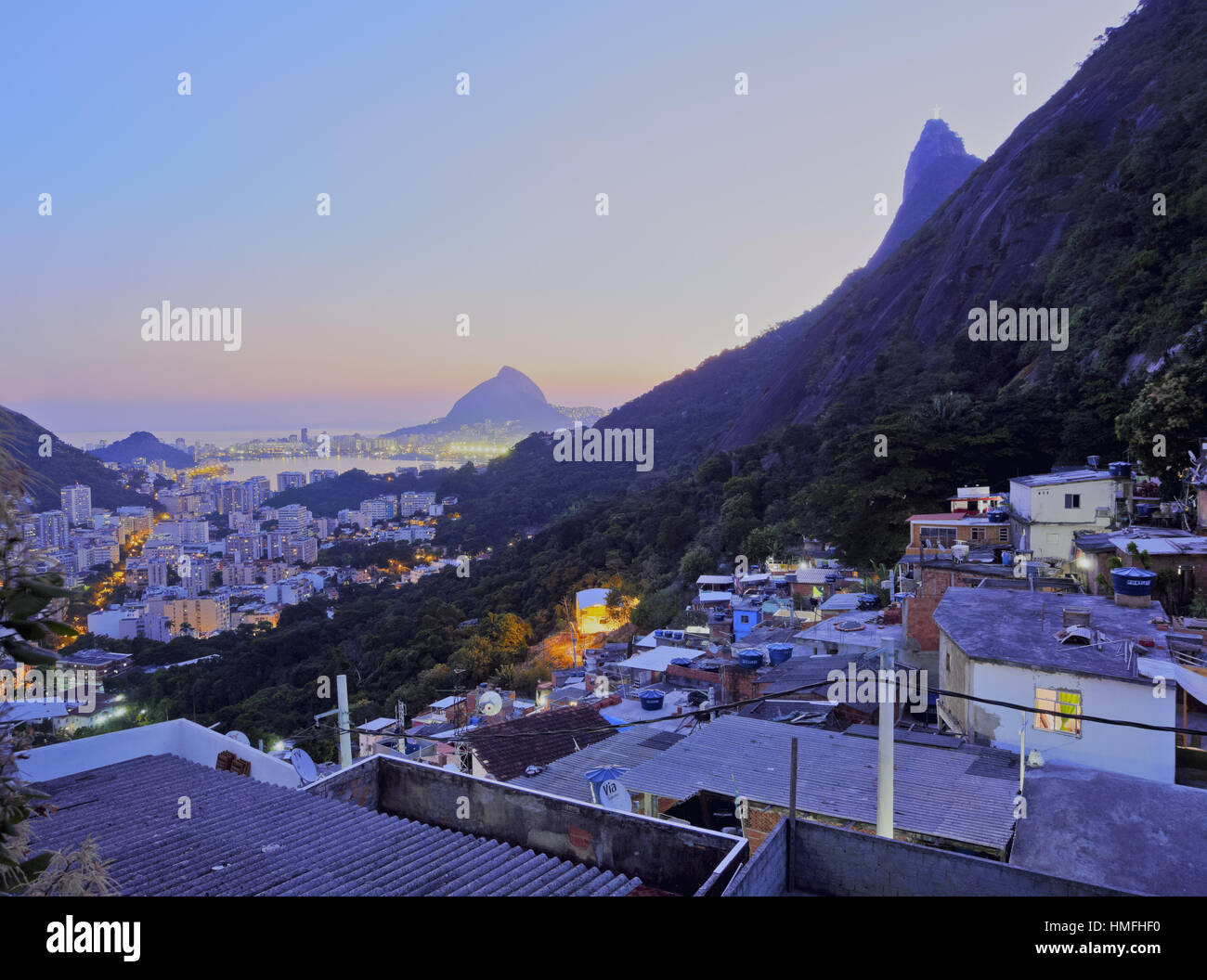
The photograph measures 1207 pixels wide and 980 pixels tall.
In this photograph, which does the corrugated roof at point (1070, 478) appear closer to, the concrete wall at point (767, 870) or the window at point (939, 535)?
the window at point (939, 535)

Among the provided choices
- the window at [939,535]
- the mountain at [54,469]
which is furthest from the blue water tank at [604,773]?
the window at [939,535]

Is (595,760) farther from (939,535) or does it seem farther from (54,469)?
(54,469)

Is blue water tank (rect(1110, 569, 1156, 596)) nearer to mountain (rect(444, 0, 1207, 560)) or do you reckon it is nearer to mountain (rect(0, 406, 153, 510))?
mountain (rect(444, 0, 1207, 560))

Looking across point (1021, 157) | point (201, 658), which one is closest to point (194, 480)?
point (201, 658)

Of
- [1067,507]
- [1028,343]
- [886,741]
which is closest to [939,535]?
[1067,507]

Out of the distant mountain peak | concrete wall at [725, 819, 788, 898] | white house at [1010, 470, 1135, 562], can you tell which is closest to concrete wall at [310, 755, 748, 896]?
concrete wall at [725, 819, 788, 898]

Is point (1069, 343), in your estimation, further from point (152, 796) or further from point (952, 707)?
point (152, 796)
